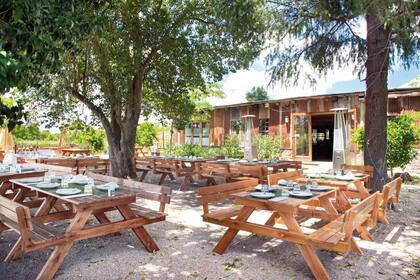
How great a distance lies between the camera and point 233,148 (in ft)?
49.1

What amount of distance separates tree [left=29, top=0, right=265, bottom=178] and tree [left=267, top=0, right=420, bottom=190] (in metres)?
0.67

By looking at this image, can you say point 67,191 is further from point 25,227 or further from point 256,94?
point 256,94

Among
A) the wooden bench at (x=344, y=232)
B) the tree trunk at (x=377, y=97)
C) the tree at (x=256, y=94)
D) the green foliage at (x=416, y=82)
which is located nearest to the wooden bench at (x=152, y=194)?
the wooden bench at (x=344, y=232)

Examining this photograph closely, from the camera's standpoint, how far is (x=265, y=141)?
1405 centimetres

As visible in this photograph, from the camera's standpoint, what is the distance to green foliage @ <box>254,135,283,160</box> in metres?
13.8

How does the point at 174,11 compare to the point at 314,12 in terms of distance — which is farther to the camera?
the point at 174,11

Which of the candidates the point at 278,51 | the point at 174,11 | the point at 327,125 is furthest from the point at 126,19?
the point at 327,125

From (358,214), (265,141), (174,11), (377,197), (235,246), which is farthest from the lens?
(265,141)

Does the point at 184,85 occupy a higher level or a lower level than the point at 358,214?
higher

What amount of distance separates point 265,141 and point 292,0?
8775 millimetres

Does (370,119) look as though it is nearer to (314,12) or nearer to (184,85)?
(314,12)

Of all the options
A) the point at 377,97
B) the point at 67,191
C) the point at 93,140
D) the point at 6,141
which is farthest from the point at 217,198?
the point at 93,140

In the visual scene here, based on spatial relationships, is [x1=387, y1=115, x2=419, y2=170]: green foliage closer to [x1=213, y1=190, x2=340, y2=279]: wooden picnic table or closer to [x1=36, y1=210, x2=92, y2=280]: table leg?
[x1=213, y1=190, x2=340, y2=279]: wooden picnic table

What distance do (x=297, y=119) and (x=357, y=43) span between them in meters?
7.51
